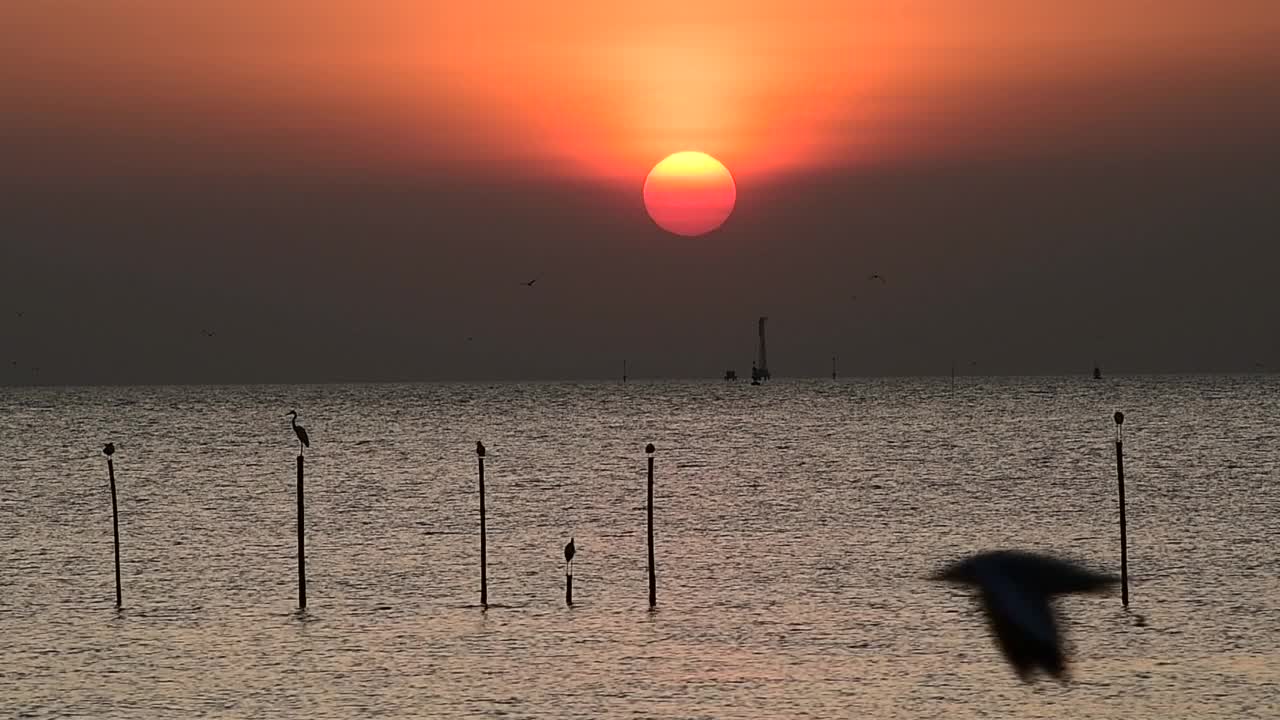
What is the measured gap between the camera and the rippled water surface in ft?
139

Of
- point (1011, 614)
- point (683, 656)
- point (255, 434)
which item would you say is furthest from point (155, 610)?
point (255, 434)

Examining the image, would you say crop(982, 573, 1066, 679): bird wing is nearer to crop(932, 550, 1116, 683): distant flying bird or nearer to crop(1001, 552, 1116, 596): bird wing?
crop(932, 550, 1116, 683): distant flying bird

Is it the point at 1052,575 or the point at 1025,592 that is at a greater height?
the point at 1025,592

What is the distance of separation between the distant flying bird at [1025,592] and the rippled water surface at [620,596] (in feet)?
3.11

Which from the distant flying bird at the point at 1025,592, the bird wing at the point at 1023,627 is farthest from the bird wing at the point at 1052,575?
the bird wing at the point at 1023,627

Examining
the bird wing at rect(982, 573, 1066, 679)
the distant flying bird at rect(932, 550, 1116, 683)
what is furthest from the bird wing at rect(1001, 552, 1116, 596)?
the bird wing at rect(982, 573, 1066, 679)

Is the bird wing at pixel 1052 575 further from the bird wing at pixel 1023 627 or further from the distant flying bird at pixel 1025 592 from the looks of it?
the bird wing at pixel 1023 627

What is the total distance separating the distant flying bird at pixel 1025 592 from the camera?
46375 mm

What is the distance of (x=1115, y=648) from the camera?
1882 inches

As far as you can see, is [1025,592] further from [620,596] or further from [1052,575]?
[620,596]

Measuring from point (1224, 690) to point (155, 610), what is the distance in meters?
33.4

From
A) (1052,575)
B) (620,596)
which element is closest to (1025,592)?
(1052,575)

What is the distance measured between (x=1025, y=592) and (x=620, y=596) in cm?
1376

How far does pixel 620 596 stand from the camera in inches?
2298
